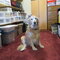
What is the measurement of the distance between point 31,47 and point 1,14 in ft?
2.58

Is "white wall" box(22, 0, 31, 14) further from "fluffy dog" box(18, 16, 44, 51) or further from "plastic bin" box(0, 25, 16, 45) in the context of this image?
"fluffy dog" box(18, 16, 44, 51)

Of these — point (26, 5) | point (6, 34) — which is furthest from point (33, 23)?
point (26, 5)

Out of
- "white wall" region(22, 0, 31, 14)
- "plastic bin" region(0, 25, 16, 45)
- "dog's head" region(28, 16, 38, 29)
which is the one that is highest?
"white wall" region(22, 0, 31, 14)

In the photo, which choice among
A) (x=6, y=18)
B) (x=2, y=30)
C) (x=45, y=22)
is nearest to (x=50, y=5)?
(x=45, y=22)

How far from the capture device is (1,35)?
156 centimetres

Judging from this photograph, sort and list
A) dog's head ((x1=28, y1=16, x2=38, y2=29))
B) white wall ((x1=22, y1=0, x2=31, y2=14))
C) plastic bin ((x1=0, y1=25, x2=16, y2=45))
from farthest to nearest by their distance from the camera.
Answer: white wall ((x1=22, y1=0, x2=31, y2=14)) → plastic bin ((x1=0, y1=25, x2=16, y2=45)) → dog's head ((x1=28, y1=16, x2=38, y2=29))

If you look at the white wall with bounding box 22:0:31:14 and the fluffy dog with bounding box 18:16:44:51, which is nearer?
the fluffy dog with bounding box 18:16:44:51

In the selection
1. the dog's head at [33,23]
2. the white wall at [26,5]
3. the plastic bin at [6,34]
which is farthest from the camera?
the white wall at [26,5]

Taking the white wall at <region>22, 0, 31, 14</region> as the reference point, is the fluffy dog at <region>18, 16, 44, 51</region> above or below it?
below

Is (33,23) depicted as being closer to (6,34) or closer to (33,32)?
(33,32)

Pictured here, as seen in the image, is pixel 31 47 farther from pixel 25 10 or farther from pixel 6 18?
pixel 25 10

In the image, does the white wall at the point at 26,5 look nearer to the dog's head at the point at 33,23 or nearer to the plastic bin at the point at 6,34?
the plastic bin at the point at 6,34

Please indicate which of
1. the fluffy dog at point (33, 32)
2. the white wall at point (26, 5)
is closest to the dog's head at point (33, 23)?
the fluffy dog at point (33, 32)

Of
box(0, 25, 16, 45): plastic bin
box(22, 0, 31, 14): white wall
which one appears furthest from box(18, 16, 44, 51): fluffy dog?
box(22, 0, 31, 14): white wall
